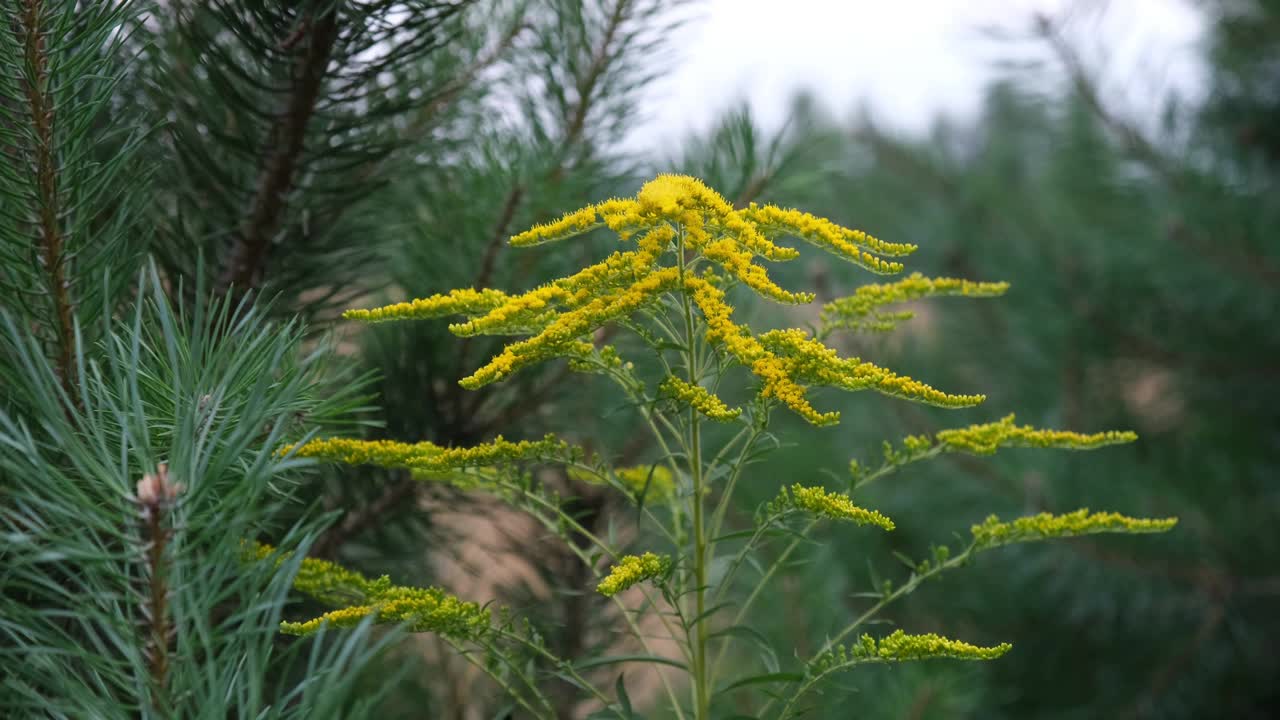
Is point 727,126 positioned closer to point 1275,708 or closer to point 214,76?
point 214,76

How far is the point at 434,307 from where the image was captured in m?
0.43

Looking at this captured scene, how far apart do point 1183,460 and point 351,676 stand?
253 cm

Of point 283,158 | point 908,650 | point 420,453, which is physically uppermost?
point 283,158

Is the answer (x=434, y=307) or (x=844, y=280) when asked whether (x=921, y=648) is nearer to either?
(x=434, y=307)

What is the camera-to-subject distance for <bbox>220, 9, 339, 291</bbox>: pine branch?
518 millimetres

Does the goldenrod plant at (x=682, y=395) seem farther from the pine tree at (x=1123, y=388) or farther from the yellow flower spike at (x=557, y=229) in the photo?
the pine tree at (x=1123, y=388)

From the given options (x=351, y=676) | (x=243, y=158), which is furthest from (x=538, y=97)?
(x=351, y=676)

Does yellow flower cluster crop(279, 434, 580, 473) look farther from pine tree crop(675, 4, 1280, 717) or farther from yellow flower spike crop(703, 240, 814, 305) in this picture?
pine tree crop(675, 4, 1280, 717)

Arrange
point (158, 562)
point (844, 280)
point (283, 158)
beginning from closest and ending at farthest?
point (158, 562) < point (283, 158) < point (844, 280)

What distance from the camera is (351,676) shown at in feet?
0.98

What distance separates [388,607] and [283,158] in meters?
0.29

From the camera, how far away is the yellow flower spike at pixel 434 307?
0.43 meters

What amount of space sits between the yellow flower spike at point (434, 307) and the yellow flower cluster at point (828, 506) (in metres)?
0.17

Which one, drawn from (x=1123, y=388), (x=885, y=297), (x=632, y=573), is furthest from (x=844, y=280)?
(x=1123, y=388)
